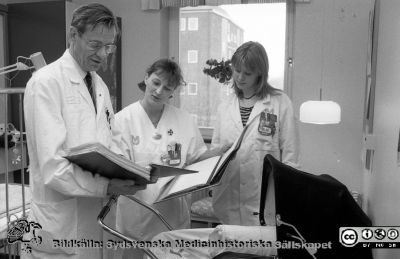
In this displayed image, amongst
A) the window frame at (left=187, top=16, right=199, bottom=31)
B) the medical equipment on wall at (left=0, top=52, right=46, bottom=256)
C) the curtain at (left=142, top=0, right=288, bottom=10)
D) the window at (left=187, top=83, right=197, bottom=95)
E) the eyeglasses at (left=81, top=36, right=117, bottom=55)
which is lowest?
the medical equipment on wall at (left=0, top=52, right=46, bottom=256)

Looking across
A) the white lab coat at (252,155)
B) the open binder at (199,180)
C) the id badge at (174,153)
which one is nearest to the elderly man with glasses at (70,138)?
the open binder at (199,180)

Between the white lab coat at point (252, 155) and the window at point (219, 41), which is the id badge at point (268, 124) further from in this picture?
the window at point (219, 41)

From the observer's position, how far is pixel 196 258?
1.41 m

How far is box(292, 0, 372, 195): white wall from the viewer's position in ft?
9.75

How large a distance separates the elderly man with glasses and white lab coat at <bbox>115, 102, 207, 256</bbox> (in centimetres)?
40

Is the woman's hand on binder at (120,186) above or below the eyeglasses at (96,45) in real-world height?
below

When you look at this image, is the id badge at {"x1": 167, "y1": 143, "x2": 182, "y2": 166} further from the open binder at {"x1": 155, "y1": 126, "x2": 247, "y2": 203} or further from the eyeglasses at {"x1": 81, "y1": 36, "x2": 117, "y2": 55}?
the eyeglasses at {"x1": 81, "y1": 36, "x2": 117, "y2": 55}

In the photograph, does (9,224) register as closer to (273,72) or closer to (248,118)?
(248,118)

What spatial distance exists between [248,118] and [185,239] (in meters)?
0.78

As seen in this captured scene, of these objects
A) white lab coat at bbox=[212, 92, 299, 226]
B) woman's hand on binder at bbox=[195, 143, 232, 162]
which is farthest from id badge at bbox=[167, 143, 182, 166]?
white lab coat at bbox=[212, 92, 299, 226]

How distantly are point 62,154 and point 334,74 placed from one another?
2.40 m

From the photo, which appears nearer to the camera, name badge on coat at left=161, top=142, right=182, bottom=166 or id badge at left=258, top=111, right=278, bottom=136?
name badge on coat at left=161, top=142, right=182, bottom=166

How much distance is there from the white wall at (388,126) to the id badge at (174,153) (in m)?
0.91

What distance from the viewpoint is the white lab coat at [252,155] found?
6.39 feet
